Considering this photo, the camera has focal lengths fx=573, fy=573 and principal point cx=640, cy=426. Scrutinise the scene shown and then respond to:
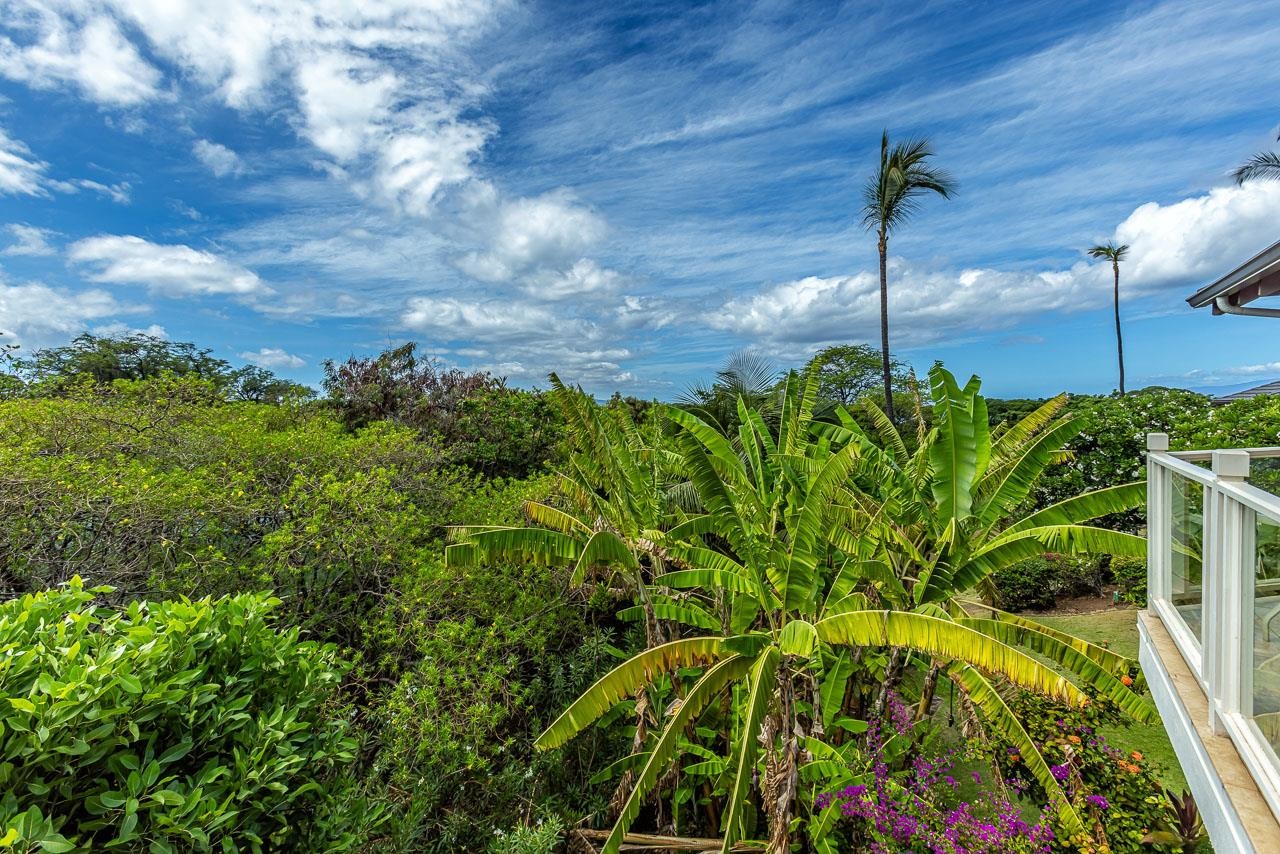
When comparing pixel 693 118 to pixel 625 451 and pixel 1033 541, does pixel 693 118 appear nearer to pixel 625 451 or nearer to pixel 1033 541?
pixel 625 451

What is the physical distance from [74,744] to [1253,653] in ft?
15.9

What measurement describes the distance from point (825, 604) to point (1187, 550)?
2.28 m

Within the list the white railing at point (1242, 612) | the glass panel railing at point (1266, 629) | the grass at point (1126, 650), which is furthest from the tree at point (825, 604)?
the grass at point (1126, 650)

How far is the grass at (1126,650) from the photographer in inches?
241

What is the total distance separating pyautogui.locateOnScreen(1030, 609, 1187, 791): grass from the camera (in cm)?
613

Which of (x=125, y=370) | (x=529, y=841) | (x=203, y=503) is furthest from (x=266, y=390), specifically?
(x=529, y=841)

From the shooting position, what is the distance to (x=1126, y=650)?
8.61 metres

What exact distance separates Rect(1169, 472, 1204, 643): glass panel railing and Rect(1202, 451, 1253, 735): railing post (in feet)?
1.03

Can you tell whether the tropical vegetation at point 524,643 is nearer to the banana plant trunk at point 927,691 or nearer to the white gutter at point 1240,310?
the banana plant trunk at point 927,691

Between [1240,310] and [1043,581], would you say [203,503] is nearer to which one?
[1240,310]

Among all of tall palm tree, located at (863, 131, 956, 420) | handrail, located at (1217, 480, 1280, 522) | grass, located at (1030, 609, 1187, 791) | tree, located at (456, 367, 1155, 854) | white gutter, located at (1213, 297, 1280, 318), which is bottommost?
grass, located at (1030, 609, 1187, 791)

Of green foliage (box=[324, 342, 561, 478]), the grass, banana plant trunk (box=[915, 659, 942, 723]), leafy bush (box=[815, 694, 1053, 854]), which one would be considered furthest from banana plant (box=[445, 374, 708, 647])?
green foliage (box=[324, 342, 561, 478])

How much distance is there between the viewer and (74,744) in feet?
7.04

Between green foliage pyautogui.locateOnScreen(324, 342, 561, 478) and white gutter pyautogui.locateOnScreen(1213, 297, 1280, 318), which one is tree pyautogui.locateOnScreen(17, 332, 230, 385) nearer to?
green foliage pyautogui.locateOnScreen(324, 342, 561, 478)
